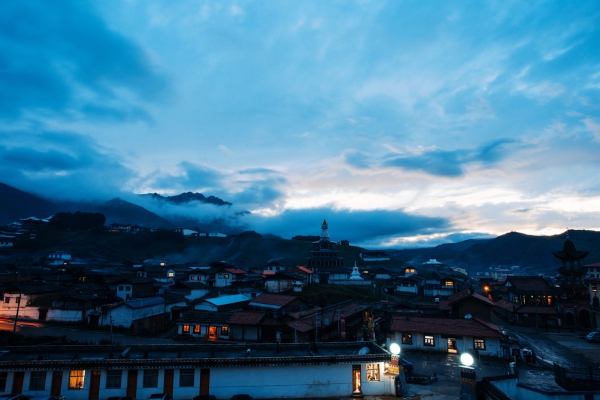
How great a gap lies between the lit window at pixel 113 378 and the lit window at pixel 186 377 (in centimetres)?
377

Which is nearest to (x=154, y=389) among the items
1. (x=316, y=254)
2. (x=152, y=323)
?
(x=152, y=323)

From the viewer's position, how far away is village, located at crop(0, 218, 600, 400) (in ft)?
71.8

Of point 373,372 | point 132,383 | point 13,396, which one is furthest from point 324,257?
point 13,396

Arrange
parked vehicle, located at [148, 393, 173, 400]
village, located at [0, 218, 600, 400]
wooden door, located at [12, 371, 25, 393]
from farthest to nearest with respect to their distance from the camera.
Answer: village, located at [0, 218, 600, 400] < wooden door, located at [12, 371, 25, 393] < parked vehicle, located at [148, 393, 173, 400]

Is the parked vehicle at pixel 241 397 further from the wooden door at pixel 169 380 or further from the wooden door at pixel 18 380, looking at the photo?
the wooden door at pixel 18 380

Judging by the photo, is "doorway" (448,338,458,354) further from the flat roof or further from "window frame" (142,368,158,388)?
"window frame" (142,368,158,388)

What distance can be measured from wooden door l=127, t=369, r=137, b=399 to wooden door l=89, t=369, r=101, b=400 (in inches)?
73.4

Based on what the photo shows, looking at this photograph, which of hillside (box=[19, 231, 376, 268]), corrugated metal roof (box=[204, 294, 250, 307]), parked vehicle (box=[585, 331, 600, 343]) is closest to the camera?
parked vehicle (box=[585, 331, 600, 343])

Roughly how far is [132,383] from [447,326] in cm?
3147

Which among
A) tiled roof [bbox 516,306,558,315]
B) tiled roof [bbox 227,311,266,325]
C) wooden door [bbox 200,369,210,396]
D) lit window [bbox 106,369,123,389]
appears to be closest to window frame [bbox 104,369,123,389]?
lit window [bbox 106,369,123,389]

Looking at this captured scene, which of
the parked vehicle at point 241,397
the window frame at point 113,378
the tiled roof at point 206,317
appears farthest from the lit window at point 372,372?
the tiled roof at point 206,317

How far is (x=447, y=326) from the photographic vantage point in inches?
1478

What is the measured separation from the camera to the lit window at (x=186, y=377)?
881 inches

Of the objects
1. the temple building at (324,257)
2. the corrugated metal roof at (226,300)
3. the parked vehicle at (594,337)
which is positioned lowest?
the parked vehicle at (594,337)
